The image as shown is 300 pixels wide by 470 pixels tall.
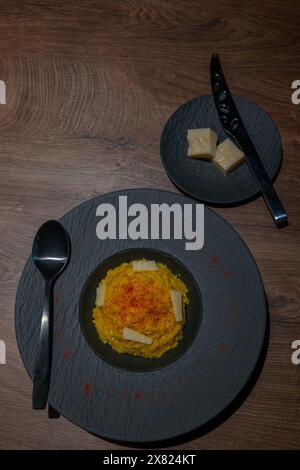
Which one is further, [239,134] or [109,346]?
[239,134]

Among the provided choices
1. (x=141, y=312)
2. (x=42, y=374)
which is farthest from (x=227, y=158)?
(x=42, y=374)

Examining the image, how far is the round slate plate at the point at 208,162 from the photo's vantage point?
55.5 inches


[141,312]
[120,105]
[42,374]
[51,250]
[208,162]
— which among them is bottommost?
[42,374]

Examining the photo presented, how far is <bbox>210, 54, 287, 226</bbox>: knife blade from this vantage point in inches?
54.8

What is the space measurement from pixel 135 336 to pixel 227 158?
1.83 ft

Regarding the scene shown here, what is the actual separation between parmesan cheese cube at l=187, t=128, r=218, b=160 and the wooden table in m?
0.12

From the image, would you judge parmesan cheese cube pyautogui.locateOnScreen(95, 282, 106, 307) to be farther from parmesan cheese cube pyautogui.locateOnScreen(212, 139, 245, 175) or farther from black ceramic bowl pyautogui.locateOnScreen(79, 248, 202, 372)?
parmesan cheese cube pyautogui.locateOnScreen(212, 139, 245, 175)

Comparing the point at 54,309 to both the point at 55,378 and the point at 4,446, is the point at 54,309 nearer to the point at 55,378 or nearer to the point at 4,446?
the point at 55,378

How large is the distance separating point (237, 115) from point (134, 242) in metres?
0.48

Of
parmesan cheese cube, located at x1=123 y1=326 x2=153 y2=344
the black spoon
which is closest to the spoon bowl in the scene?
the black spoon

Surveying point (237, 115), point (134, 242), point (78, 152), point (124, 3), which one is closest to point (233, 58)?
point (237, 115)

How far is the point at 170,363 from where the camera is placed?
1267 millimetres

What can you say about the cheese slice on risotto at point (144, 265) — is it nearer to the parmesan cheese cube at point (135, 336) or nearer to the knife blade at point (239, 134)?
the parmesan cheese cube at point (135, 336)

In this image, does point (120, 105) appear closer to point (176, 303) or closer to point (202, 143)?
point (202, 143)
